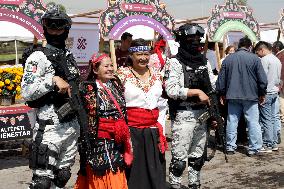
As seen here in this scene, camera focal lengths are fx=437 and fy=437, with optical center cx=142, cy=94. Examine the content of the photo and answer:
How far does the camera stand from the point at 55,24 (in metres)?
3.92

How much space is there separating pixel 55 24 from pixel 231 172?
12.8 feet

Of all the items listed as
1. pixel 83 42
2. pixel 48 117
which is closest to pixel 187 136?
pixel 48 117

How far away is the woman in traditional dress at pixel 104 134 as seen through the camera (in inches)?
163

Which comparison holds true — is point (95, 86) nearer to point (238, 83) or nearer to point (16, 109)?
point (16, 109)

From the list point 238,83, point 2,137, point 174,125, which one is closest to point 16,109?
point 2,137

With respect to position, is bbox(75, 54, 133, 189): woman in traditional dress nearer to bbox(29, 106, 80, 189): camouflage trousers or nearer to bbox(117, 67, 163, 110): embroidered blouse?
bbox(29, 106, 80, 189): camouflage trousers

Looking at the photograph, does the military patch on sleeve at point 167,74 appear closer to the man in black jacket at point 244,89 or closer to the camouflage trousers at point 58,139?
the camouflage trousers at point 58,139

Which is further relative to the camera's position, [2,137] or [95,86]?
[2,137]

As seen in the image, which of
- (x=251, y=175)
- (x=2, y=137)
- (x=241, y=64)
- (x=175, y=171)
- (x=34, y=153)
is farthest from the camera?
(x=241, y=64)

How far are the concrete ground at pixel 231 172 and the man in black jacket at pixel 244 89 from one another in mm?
388

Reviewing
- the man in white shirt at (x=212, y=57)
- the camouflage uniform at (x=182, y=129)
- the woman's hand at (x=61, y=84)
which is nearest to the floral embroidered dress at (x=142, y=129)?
the camouflage uniform at (x=182, y=129)

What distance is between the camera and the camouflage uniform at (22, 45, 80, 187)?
3.77m

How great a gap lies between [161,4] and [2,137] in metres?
4.23

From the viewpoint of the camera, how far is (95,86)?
13.8 feet
